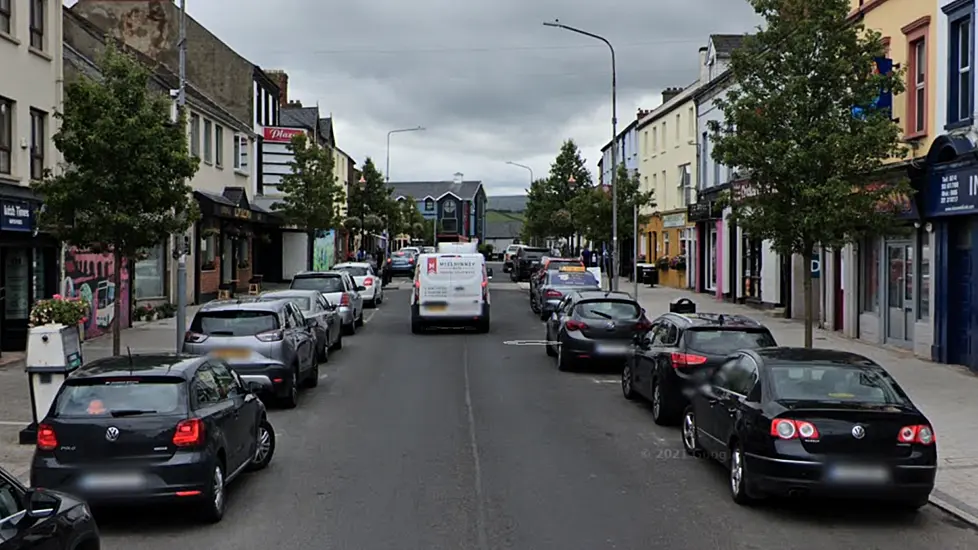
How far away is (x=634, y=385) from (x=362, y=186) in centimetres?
4837

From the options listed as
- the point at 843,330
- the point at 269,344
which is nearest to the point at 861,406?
the point at 269,344

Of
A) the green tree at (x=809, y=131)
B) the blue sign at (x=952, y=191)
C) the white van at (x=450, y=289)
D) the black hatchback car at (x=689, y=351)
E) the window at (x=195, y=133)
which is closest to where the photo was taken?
the black hatchback car at (x=689, y=351)

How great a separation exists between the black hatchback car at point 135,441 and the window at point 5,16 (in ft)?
46.0

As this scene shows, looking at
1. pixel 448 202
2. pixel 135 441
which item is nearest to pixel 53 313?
pixel 135 441

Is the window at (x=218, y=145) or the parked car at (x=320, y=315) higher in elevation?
the window at (x=218, y=145)

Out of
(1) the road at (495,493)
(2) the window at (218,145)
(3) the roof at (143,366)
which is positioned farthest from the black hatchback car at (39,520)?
(2) the window at (218,145)

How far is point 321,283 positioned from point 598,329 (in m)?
10.1

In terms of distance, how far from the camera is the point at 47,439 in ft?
27.5

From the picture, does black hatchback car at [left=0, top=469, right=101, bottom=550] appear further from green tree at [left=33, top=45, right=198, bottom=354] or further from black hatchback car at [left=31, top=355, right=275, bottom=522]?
green tree at [left=33, top=45, right=198, bottom=354]

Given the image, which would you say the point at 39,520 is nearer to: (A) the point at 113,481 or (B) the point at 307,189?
(A) the point at 113,481

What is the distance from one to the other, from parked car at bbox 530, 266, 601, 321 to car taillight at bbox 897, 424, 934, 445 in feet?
69.7

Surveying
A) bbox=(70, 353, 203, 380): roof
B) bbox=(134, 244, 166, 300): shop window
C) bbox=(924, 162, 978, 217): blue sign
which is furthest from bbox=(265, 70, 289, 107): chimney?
bbox=(70, 353, 203, 380): roof

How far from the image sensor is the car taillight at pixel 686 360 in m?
13.1

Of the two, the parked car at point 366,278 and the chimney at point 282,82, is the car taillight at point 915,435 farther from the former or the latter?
the chimney at point 282,82
